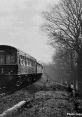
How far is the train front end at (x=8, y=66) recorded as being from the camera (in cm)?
2061

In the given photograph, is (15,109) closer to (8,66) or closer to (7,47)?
(8,66)

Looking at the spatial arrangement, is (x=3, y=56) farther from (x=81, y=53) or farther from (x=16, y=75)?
(x=81, y=53)

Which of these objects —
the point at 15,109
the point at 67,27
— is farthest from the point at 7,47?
the point at 67,27

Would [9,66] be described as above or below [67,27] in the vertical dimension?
below

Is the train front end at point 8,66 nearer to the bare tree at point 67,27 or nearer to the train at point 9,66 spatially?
the train at point 9,66

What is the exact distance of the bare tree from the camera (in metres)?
35.8

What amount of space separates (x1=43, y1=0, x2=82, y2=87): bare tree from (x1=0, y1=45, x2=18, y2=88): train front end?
15846 mm

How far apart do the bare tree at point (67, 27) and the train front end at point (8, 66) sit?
1585cm

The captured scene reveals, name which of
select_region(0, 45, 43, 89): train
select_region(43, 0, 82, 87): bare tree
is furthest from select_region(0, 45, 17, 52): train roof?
select_region(43, 0, 82, 87): bare tree

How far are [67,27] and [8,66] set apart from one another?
57.4ft

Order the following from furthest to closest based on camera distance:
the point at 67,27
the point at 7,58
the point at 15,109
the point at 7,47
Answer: the point at 67,27 → the point at 7,47 → the point at 7,58 → the point at 15,109

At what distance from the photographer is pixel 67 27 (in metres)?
36.8

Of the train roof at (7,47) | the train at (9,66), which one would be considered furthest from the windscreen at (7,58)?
the train roof at (7,47)

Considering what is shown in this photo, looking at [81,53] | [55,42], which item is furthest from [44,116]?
[55,42]
